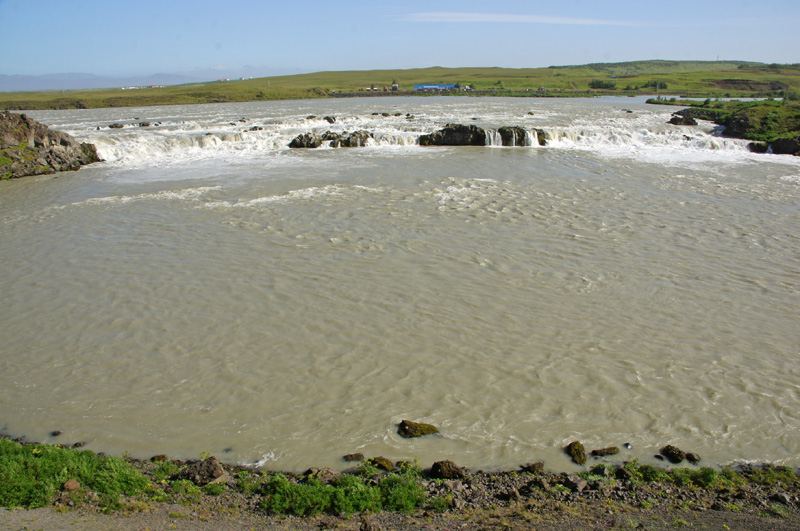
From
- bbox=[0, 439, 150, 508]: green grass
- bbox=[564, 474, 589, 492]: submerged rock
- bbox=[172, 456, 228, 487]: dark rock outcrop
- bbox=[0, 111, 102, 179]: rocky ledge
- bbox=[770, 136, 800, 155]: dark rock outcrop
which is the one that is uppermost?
bbox=[0, 111, 102, 179]: rocky ledge

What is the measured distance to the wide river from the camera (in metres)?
6.98

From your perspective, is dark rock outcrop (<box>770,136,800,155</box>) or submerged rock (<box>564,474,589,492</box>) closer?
submerged rock (<box>564,474,589,492</box>)

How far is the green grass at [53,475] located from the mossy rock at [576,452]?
15.7 ft

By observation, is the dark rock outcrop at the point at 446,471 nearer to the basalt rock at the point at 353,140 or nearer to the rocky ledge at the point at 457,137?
the basalt rock at the point at 353,140

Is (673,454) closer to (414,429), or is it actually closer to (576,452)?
(576,452)

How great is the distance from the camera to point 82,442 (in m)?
6.65

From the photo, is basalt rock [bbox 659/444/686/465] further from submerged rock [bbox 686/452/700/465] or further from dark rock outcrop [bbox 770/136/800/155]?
dark rock outcrop [bbox 770/136/800/155]

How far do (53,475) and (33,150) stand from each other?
27.5 meters

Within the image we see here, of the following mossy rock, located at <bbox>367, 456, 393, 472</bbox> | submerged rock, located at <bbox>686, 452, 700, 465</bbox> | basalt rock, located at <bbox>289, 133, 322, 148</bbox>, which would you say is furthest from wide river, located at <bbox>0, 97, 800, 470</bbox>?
basalt rock, located at <bbox>289, 133, 322, 148</bbox>

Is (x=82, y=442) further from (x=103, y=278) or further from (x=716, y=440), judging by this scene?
(x=716, y=440)

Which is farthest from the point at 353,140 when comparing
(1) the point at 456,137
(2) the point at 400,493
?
(2) the point at 400,493

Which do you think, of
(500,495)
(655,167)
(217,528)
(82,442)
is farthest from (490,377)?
(655,167)

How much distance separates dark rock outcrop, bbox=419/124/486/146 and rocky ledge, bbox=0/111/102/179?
Result: 800 inches

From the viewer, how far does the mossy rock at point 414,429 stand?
6.81 meters
